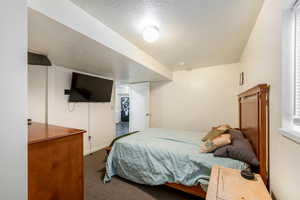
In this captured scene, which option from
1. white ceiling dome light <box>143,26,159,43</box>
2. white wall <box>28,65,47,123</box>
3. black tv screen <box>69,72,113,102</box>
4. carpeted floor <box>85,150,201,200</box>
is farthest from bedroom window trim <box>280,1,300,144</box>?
white wall <box>28,65,47,123</box>

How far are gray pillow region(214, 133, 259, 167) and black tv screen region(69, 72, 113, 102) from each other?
296cm

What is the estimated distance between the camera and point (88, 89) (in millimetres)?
3338

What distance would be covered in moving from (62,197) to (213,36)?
Answer: 268cm

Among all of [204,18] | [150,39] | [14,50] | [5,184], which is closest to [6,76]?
[14,50]

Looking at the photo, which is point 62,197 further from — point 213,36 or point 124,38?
point 213,36

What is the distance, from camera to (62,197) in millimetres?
1306

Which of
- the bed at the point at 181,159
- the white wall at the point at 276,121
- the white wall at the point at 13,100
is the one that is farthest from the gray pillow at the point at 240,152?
the white wall at the point at 13,100

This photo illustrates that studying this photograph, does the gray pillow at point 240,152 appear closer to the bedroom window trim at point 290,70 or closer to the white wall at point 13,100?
the bedroom window trim at point 290,70

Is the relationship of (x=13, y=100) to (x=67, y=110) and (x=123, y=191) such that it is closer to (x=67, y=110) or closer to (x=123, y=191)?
(x=123, y=191)

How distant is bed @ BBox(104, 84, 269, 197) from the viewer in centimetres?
137

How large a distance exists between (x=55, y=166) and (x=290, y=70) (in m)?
2.02

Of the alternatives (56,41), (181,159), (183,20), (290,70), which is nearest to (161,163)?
(181,159)

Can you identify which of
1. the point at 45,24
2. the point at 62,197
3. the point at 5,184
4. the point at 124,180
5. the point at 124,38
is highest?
the point at 124,38

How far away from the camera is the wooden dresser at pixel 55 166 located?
3.58ft
